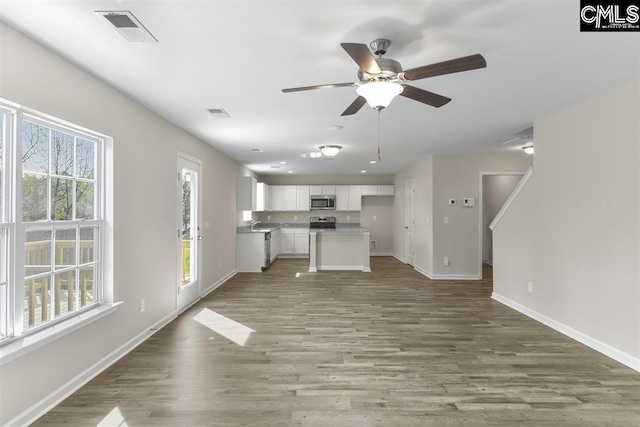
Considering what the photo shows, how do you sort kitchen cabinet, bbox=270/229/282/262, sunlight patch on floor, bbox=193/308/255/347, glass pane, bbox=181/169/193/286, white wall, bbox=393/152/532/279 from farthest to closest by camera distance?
1. kitchen cabinet, bbox=270/229/282/262
2. white wall, bbox=393/152/532/279
3. glass pane, bbox=181/169/193/286
4. sunlight patch on floor, bbox=193/308/255/347

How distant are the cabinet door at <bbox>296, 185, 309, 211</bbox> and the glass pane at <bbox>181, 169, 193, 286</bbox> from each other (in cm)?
475

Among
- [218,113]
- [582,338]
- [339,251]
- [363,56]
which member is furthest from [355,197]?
[363,56]

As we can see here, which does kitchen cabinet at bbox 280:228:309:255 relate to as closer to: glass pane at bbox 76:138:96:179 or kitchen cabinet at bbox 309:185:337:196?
kitchen cabinet at bbox 309:185:337:196

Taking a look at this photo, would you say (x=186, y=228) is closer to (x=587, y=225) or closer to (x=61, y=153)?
(x=61, y=153)

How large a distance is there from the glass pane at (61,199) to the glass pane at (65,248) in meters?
0.11

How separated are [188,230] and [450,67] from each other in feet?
13.2

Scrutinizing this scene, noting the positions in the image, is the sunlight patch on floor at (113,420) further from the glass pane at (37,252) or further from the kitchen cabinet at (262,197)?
the kitchen cabinet at (262,197)

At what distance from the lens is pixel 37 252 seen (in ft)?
7.13

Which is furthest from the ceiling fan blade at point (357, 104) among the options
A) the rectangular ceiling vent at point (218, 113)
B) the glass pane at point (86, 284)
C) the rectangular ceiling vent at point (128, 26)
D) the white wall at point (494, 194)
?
the white wall at point (494, 194)

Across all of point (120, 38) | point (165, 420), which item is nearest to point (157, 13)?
point (120, 38)

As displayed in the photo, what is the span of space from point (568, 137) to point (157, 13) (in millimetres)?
3981

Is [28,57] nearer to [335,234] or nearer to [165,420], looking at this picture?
[165,420]

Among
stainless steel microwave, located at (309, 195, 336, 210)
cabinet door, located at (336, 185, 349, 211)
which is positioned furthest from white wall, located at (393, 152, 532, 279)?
stainless steel microwave, located at (309, 195, 336, 210)

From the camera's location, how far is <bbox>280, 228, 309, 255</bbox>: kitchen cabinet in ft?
30.0
